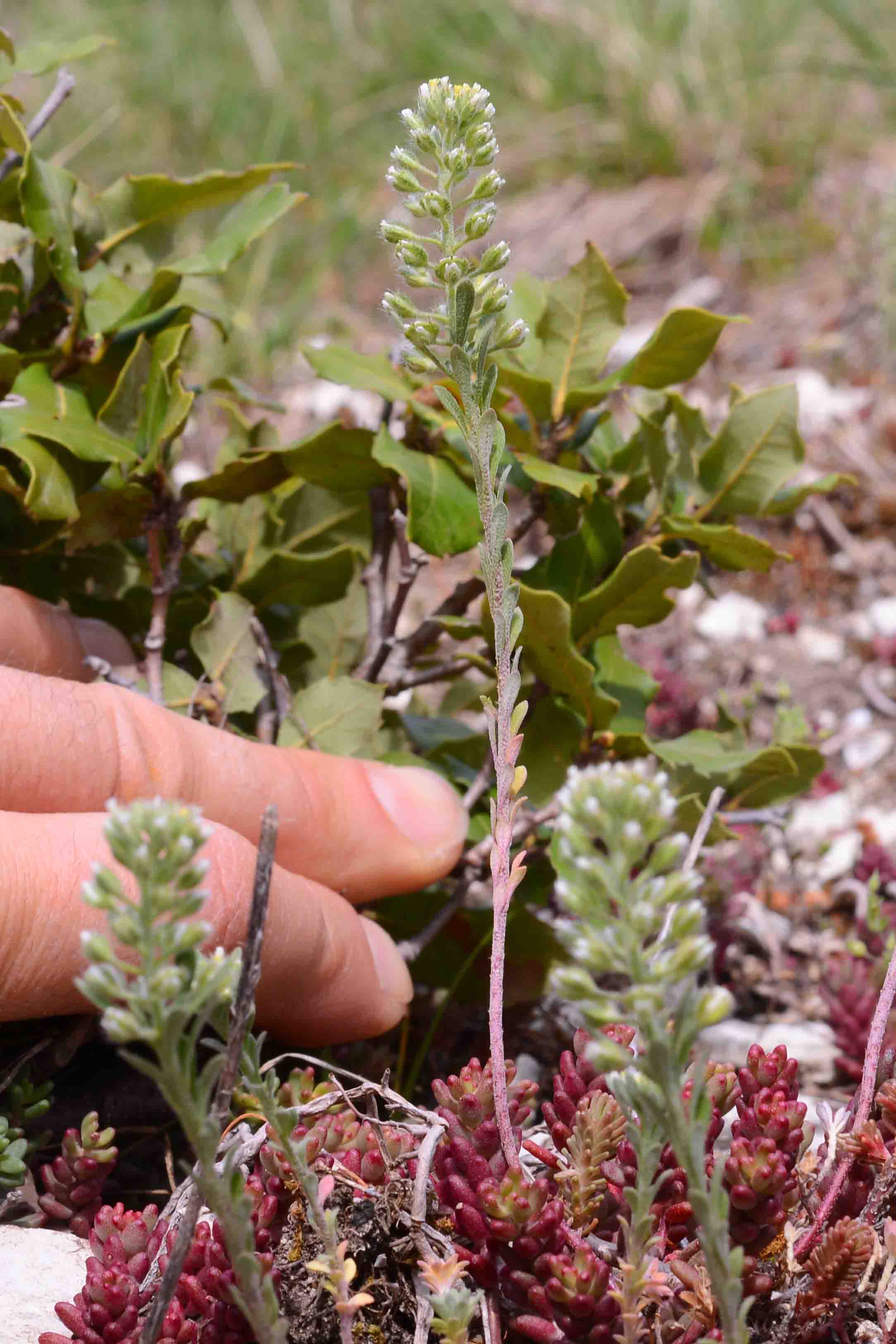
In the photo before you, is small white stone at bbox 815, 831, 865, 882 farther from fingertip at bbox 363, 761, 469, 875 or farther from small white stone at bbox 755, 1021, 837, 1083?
fingertip at bbox 363, 761, 469, 875

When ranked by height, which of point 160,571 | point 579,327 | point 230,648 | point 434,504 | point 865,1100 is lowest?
point 865,1100

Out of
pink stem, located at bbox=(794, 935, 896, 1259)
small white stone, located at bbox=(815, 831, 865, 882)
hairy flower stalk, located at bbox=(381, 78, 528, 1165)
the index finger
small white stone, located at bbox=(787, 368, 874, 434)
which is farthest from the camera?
small white stone, located at bbox=(787, 368, 874, 434)

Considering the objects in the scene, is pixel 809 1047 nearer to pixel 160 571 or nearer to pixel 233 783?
pixel 233 783

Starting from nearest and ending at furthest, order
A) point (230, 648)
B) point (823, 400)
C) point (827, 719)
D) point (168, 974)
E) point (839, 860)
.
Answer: point (168, 974)
point (230, 648)
point (839, 860)
point (827, 719)
point (823, 400)

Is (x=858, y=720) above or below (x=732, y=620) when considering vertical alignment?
below

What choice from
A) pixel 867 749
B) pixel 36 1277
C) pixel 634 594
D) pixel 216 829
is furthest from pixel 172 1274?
pixel 867 749

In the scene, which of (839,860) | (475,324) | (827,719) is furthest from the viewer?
(827,719)

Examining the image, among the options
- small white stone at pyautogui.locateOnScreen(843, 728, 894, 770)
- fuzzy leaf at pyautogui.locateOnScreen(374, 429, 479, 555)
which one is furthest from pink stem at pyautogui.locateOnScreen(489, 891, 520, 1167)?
small white stone at pyautogui.locateOnScreen(843, 728, 894, 770)
